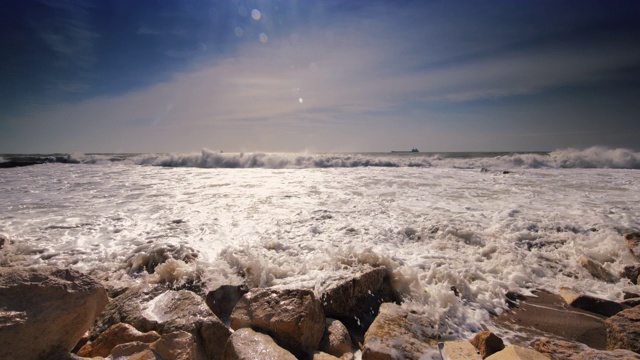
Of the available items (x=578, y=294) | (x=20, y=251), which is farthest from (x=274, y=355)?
(x=20, y=251)

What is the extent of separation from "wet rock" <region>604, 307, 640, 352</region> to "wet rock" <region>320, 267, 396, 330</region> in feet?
6.65

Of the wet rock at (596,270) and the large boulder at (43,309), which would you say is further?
the wet rock at (596,270)

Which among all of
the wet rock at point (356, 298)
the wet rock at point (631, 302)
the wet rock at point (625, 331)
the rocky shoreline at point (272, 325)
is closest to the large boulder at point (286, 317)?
the rocky shoreline at point (272, 325)

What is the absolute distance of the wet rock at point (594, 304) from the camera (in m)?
3.73

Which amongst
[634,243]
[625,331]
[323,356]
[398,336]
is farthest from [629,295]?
[323,356]

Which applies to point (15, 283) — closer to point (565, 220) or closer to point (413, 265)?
point (413, 265)

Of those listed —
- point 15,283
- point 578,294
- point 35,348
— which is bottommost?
point 578,294

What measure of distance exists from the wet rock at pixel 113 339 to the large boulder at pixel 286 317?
0.75 m

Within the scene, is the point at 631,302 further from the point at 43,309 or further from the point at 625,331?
→ the point at 43,309

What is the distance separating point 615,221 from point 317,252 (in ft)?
20.8

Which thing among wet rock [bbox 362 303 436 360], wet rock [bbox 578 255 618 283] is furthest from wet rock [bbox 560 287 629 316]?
wet rock [bbox 362 303 436 360]

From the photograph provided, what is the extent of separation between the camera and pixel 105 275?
15.1 feet

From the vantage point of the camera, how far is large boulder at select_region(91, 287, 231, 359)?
2.80 meters

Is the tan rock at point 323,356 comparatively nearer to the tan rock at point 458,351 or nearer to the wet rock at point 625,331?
the tan rock at point 458,351
